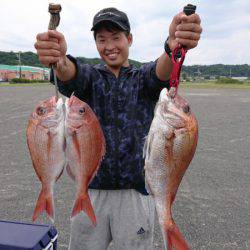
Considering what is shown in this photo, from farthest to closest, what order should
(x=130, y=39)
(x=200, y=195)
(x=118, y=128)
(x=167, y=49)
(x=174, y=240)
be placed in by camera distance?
(x=200, y=195)
(x=130, y=39)
(x=118, y=128)
(x=167, y=49)
(x=174, y=240)

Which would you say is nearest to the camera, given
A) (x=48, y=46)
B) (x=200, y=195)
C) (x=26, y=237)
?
(x=48, y=46)

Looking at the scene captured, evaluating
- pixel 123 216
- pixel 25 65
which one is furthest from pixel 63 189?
pixel 25 65

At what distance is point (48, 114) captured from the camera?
2.24 metres

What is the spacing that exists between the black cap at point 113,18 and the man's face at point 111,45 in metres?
0.07

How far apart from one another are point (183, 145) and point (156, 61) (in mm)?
979

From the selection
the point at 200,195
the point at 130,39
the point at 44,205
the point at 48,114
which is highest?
the point at 130,39

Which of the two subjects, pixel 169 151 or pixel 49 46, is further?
pixel 49 46

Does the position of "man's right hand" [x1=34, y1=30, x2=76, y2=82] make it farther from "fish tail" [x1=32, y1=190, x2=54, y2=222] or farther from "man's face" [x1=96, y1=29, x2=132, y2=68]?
"fish tail" [x1=32, y1=190, x2=54, y2=222]

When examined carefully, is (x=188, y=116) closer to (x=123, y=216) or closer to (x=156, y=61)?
(x=156, y=61)

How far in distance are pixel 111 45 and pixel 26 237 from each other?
1.67 meters

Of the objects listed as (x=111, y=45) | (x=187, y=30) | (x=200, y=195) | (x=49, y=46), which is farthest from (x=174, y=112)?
(x=200, y=195)

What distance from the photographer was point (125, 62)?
320 centimetres

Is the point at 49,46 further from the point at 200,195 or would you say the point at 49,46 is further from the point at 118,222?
the point at 200,195

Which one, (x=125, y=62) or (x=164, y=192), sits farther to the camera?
(x=125, y=62)
